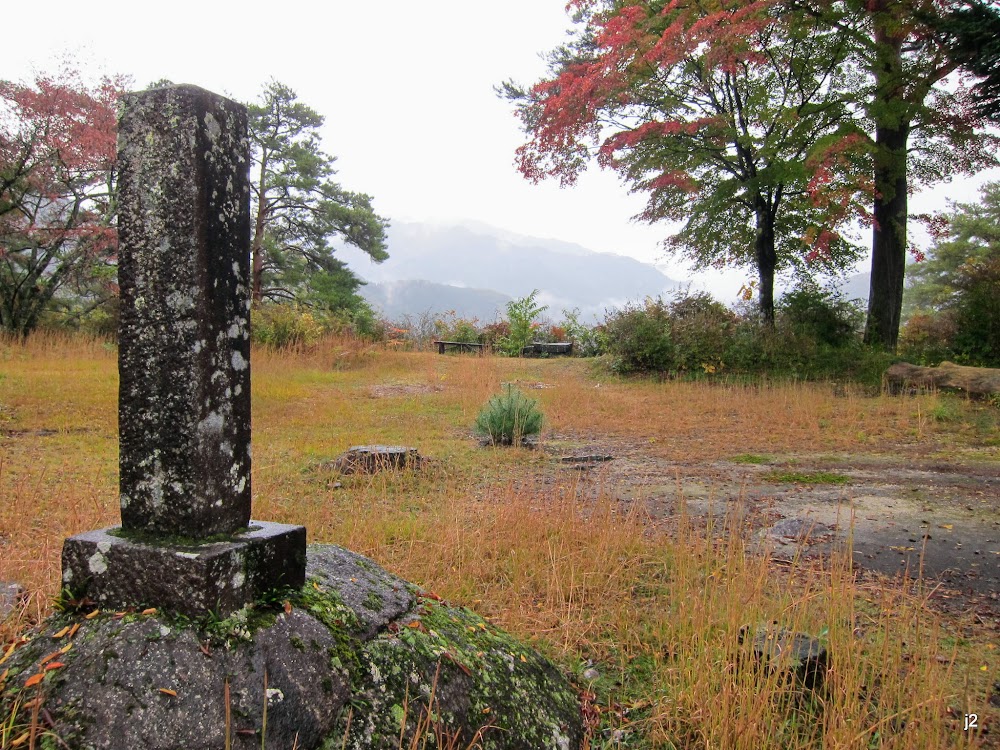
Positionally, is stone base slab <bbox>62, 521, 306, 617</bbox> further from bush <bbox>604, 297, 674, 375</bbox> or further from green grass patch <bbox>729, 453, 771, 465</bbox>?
bush <bbox>604, 297, 674, 375</bbox>

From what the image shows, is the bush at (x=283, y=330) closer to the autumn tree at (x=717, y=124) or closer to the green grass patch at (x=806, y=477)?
the autumn tree at (x=717, y=124)

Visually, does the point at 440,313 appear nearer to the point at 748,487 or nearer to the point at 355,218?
the point at 355,218

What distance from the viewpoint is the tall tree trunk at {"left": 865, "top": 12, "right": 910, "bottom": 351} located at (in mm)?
11242

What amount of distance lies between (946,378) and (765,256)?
4.40 meters

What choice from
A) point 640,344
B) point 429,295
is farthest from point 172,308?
point 429,295

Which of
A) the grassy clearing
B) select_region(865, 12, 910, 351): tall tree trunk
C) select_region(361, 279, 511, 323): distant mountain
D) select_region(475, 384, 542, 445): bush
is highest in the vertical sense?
select_region(361, 279, 511, 323): distant mountain

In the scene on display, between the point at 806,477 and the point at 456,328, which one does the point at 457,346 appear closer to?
the point at 456,328

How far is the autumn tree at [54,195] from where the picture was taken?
13.5m

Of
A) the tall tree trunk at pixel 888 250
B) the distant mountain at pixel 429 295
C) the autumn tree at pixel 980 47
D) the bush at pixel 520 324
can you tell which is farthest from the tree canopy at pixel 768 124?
the distant mountain at pixel 429 295

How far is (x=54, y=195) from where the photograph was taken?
14.8 metres

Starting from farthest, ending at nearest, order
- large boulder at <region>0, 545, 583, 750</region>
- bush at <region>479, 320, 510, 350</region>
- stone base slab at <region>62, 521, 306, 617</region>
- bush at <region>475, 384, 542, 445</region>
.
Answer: bush at <region>479, 320, 510, 350</region>
bush at <region>475, 384, 542, 445</region>
stone base slab at <region>62, 521, 306, 617</region>
large boulder at <region>0, 545, 583, 750</region>

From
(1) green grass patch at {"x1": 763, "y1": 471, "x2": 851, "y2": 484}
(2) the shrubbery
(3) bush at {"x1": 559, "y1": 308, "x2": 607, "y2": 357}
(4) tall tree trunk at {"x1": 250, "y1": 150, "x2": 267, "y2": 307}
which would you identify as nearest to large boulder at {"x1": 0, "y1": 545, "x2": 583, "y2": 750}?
(1) green grass patch at {"x1": 763, "y1": 471, "x2": 851, "y2": 484}

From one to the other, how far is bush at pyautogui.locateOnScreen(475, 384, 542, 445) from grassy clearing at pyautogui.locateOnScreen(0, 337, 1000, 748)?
423mm

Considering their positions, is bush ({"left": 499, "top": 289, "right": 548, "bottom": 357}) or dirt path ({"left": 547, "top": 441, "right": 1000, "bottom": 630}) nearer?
dirt path ({"left": 547, "top": 441, "right": 1000, "bottom": 630})
